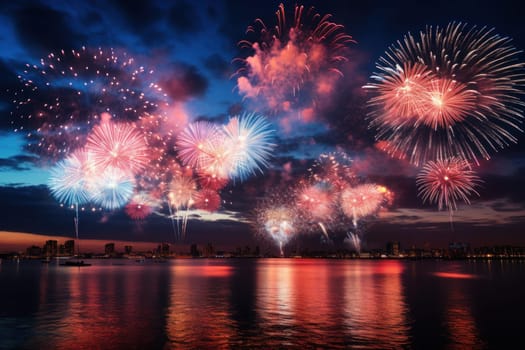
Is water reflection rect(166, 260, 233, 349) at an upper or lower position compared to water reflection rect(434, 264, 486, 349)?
upper

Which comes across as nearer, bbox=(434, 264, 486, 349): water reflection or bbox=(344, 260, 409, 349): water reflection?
bbox=(434, 264, 486, 349): water reflection

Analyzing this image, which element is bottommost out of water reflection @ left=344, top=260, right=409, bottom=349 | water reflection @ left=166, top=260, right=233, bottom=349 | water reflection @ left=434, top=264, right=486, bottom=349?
water reflection @ left=434, top=264, right=486, bottom=349

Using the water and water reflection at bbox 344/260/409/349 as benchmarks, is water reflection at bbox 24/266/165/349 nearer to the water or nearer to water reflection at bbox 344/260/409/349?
the water

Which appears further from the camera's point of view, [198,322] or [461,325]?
[198,322]

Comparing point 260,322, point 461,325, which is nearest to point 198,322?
point 260,322

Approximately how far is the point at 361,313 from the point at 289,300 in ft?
44.2

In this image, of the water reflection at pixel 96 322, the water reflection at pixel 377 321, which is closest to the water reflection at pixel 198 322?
the water reflection at pixel 96 322

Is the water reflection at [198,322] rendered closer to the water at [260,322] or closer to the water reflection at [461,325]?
the water at [260,322]

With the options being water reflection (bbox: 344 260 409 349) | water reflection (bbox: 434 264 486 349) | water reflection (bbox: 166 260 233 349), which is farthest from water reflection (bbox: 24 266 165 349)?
water reflection (bbox: 434 264 486 349)

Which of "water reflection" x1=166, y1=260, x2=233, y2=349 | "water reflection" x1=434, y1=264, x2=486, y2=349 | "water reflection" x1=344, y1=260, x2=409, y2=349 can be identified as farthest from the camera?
"water reflection" x1=344, y1=260, x2=409, y2=349

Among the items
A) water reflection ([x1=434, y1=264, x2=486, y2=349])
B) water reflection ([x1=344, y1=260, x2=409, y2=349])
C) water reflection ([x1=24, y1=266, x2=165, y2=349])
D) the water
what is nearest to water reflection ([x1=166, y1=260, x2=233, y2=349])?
the water

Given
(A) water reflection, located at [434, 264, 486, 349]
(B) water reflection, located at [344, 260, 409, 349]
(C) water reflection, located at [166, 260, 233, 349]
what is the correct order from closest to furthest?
1. (A) water reflection, located at [434, 264, 486, 349]
2. (C) water reflection, located at [166, 260, 233, 349]
3. (B) water reflection, located at [344, 260, 409, 349]

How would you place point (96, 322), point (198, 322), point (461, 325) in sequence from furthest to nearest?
point (96, 322) < point (198, 322) < point (461, 325)

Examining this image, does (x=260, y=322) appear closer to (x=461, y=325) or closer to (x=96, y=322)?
(x=96, y=322)
